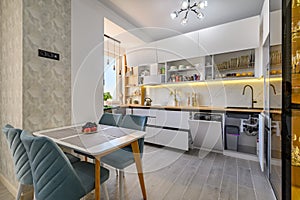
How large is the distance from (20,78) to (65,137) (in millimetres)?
876

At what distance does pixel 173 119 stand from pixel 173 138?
0.37m

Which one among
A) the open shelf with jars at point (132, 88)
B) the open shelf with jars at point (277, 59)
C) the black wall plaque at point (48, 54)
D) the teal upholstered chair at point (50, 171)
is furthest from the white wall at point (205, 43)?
the teal upholstered chair at point (50, 171)

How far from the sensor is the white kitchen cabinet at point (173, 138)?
2747 millimetres

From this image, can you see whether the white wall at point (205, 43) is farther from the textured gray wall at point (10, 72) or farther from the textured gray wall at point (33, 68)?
the textured gray wall at point (10, 72)

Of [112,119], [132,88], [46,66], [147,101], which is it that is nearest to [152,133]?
[147,101]

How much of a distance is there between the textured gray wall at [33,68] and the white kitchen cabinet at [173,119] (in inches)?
67.7

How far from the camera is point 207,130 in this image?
2.68 metres

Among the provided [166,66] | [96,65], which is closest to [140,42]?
[166,66]

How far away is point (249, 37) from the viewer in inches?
99.2

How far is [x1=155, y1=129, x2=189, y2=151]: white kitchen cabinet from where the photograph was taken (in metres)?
2.75

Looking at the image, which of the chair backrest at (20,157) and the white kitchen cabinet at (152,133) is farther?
the white kitchen cabinet at (152,133)

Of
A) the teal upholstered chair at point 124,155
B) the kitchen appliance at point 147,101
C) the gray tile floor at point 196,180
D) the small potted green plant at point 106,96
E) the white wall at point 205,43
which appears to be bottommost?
the gray tile floor at point 196,180

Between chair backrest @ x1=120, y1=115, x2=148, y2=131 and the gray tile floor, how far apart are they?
0.69 meters

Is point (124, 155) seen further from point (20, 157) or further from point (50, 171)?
point (20, 157)
